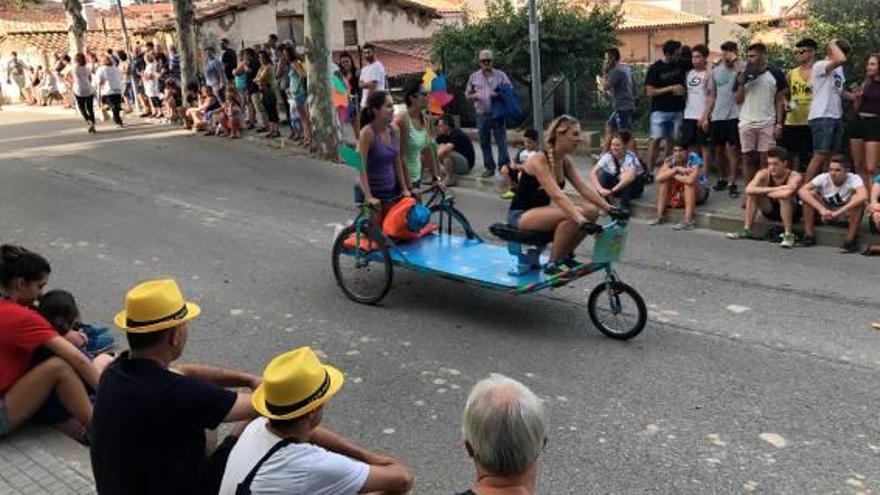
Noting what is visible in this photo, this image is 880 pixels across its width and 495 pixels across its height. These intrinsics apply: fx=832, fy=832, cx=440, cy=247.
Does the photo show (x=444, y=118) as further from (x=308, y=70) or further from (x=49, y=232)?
(x=49, y=232)

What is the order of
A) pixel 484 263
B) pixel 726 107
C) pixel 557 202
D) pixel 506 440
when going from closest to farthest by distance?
1. pixel 506 440
2. pixel 557 202
3. pixel 484 263
4. pixel 726 107

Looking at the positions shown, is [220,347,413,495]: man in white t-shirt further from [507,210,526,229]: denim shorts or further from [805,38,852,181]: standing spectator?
[805,38,852,181]: standing spectator

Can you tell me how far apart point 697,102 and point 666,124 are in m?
0.69

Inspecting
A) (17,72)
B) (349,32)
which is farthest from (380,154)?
(17,72)

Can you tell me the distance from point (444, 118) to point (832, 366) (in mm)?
8610

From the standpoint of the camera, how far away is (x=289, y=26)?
29.3m

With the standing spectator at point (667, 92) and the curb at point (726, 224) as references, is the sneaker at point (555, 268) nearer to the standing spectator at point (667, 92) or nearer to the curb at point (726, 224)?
the curb at point (726, 224)

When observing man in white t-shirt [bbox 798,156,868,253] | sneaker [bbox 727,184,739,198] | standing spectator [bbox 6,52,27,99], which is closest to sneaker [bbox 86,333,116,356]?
man in white t-shirt [bbox 798,156,868,253]

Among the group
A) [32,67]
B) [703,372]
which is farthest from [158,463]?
[32,67]

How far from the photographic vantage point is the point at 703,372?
580 centimetres

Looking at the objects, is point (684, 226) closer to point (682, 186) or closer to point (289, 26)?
point (682, 186)

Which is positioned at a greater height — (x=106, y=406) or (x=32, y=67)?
(x=32, y=67)

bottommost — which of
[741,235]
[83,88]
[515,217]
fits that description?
[741,235]

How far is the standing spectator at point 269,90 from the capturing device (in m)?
17.6
